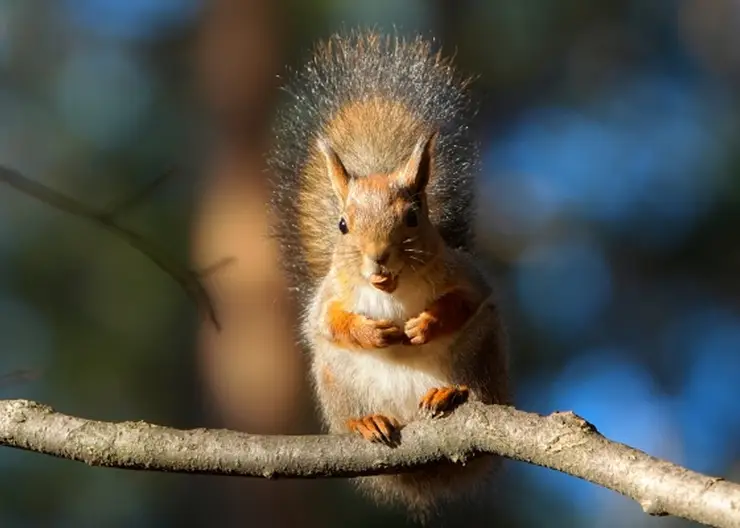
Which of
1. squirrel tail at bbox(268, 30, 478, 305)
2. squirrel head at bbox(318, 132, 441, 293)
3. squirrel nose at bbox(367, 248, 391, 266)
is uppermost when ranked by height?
squirrel tail at bbox(268, 30, 478, 305)

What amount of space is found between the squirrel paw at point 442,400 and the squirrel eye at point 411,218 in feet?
0.85

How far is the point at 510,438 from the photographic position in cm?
128

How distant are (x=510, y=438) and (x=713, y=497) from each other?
1.12 feet

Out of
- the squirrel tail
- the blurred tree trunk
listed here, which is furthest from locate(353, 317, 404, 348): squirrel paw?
the blurred tree trunk

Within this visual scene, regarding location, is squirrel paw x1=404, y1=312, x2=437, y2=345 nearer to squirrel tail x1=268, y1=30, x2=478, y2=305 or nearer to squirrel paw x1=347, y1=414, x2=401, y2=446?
squirrel paw x1=347, y1=414, x2=401, y2=446

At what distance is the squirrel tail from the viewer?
6.39 feet

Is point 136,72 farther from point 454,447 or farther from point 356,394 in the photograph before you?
point 454,447

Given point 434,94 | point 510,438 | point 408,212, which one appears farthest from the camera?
point 434,94

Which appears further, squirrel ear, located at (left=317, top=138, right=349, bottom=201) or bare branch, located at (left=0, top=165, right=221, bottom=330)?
squirrel ear, located at (left=317, top=138, right=349, bottom=201)

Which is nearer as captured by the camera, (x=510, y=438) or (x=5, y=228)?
(x=510, y=438)

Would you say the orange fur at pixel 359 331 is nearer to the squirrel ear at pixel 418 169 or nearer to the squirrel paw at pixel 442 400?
the squirrel paw at pixel 442 400

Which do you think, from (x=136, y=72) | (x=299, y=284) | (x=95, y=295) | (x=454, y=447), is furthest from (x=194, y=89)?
(x=454, y=447)

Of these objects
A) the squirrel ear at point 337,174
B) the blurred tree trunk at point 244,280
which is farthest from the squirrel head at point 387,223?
the blurred tree trunk at point 244,280

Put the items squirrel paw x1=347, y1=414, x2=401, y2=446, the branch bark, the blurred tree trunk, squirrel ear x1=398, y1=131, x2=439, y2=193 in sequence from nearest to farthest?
the branch bark
squirrel paw x1=347, y1=414, x2=401, y2=446
squirrel ear x1=398, y1=131, x2=439, y2=193
the blurred tree trunk
